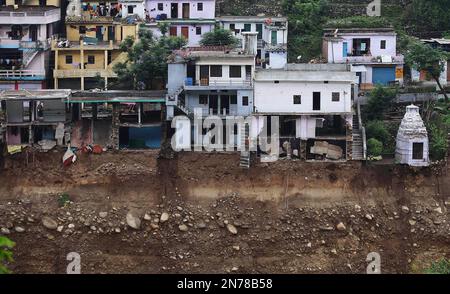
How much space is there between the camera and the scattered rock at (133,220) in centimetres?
4188

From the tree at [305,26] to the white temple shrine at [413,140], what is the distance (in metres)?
10.7

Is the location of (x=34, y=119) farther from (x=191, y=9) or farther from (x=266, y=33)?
(x=266, y=33)

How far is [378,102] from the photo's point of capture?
47781 millimetres

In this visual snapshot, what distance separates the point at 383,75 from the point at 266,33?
7.99 m

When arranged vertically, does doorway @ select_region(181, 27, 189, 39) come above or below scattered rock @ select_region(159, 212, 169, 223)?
above

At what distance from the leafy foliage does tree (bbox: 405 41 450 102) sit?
8.64 ft

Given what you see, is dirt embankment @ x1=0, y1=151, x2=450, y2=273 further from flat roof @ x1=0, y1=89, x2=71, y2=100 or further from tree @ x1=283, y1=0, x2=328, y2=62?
tree @ x1=283, y1=0, x2=328, y2=62

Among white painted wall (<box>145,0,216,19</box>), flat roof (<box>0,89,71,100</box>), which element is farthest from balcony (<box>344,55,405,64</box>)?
flat roof (<box>0,89,71,100</box>)

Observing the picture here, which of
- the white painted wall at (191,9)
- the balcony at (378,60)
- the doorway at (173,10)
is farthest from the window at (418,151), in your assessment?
the doorway at (173,10)

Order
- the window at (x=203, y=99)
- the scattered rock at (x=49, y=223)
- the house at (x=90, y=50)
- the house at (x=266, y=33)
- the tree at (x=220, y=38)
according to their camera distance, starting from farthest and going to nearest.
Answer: the house at (x=266, y=33), the house at (x=90, y=50), the tree at (x=220, y=38), the window at (x=203, y=99), the scattered rock at (x=49, y=223)

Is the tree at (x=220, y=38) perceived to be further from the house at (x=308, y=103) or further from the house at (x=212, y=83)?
the house at (x=308, y=103)

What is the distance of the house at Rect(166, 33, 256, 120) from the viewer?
151ft

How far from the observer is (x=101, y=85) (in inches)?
2036

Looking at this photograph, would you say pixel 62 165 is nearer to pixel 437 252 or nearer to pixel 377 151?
pixel 377 151
